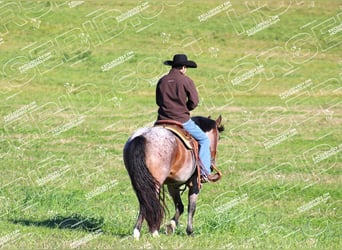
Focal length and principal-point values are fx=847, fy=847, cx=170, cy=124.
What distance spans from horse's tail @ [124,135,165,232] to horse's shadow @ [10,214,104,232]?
891mm

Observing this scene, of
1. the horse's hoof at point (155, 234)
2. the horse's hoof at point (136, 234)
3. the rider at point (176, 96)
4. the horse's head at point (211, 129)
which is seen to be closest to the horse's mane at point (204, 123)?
the horse's head at point (211, 129)

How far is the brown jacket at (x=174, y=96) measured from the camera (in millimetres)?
11992

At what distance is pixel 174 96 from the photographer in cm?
1198

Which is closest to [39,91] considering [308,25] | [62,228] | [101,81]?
[101,81]

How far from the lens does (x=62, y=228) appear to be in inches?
466

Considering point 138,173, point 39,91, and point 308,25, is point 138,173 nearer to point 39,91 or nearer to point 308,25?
point 39,91

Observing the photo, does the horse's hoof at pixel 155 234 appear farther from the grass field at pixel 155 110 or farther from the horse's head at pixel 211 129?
the horse's head at pixel 211 129

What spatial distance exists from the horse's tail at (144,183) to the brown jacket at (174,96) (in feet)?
2.93

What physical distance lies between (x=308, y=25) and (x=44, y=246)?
46966 mm

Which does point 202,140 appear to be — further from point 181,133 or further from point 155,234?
point 155,234

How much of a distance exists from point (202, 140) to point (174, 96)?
95 cm

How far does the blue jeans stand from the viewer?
484 inches

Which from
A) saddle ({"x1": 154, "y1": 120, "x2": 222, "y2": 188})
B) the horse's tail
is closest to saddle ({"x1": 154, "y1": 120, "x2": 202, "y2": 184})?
saddle ({"x1": 154, "y1": 120, "x2": 222, "y2": 188})

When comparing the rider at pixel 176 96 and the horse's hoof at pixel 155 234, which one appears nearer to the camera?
the horse's hoof at pixel 155 234
